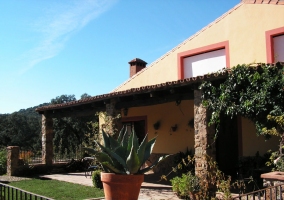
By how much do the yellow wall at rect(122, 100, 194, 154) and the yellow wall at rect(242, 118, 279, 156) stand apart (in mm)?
2078

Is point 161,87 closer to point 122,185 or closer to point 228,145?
point 228,145

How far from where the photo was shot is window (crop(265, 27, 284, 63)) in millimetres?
10117

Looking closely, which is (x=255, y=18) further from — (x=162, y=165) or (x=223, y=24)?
(x=162, y=165)

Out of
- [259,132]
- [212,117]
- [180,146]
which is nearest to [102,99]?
[180,146]

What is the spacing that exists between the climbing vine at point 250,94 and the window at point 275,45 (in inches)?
105

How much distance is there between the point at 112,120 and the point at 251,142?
4454 millimetres

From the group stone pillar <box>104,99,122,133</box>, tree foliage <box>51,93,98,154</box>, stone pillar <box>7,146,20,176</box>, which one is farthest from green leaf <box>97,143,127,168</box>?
tree foliage <box>51,93,98,154</box>

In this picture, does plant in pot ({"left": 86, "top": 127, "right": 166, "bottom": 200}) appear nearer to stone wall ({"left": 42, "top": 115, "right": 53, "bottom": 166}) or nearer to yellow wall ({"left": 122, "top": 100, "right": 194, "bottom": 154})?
yellow wall ({"left": 122, "top": 100, "right": 194, "bottom": 154})

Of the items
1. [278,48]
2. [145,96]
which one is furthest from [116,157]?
[278,48]

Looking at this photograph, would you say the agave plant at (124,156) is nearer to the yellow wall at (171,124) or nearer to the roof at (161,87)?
the roof at (161,87)

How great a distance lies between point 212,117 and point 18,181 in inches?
302

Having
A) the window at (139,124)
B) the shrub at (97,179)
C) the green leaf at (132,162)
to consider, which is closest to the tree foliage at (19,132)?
the window at (139,124)

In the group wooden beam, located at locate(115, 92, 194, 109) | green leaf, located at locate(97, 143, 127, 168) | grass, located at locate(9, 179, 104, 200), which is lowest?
grass, located at locate(9, 179, 104, 200)

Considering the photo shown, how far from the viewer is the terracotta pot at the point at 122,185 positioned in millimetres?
5988
